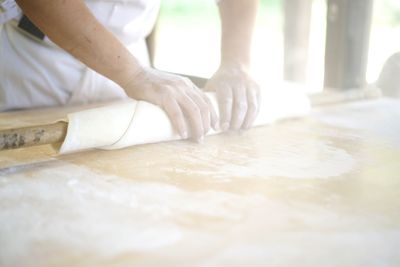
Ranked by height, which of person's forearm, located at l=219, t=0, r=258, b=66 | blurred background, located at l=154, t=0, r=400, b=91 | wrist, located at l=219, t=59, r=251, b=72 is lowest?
blurred background, located at l=154, t=0, r=400, b=91

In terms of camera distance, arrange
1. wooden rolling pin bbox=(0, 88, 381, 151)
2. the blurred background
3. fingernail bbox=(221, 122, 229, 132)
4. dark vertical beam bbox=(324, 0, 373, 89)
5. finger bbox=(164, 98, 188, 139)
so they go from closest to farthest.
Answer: wooden rolling pin bbox=(0, 88, 381, 151) < finger bbox=(164, 98, 188, 139) < fingernail bbox=(221, 122, 229, 132) < dark vertical beam bbox=(324, 0, 373, 89) < the blurred background

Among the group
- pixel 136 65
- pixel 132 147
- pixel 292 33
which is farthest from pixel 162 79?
pixel 292 33

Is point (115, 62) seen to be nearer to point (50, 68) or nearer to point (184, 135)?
point (184, 135)

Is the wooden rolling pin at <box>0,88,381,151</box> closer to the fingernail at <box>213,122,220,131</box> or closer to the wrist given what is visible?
the fingernail at <box>213,122,220,131</box>

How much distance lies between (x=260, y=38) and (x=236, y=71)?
150 inches

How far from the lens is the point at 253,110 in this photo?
58.6 inches

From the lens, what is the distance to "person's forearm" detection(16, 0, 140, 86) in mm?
1236

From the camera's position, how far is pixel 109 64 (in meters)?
1.33

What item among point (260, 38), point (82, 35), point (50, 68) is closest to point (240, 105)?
point (82, 35)

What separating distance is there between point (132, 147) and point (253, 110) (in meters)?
0.41

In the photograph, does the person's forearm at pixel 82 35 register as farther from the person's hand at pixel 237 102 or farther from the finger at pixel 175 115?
the person's hand at pixel 237 102

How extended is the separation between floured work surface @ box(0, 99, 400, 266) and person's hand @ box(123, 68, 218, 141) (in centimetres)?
6

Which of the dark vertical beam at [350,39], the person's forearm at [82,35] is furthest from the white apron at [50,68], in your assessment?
the dark vertical beam at [350,39]

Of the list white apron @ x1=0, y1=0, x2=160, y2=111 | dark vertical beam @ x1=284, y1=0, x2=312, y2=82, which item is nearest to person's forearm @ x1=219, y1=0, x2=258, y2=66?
white apron @ x1=0, y1=0, x2=160, y2=111
